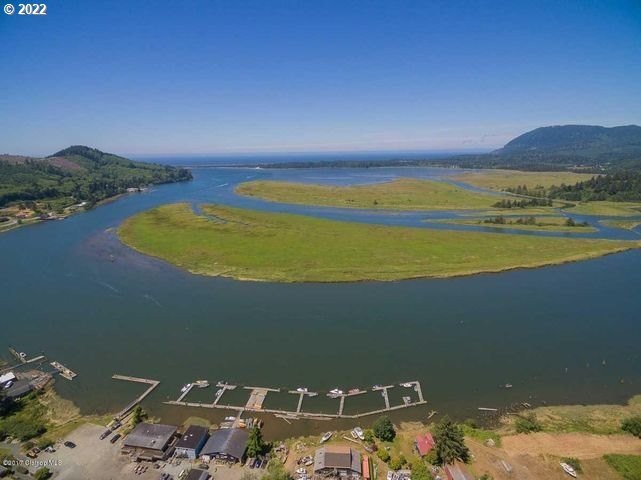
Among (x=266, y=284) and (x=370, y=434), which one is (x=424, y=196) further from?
(x=370, y=434)

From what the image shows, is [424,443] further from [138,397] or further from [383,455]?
[138,397]

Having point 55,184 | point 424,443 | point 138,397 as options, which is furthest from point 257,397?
point 55,184

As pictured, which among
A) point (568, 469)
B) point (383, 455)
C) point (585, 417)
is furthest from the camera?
point (585, 417)

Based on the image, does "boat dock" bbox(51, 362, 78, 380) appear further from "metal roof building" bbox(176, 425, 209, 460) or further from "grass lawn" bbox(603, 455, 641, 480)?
"grass lawn" bbox(603, 455, 641, 480)

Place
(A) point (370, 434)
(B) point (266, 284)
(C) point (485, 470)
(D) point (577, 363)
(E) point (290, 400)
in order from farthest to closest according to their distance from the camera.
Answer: (B) point (266, 284), (D) point (577, 363), (E) point (290, 400), (A) point (370, 434), (C) point (485, 470)

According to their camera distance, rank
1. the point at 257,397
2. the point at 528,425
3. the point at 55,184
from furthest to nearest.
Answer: the point at 55,184 < the point at 257,397 < the point at 528,425

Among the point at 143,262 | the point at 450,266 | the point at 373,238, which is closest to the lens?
the point at 450,266

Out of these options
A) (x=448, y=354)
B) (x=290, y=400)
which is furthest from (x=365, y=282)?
(x=290, y=400)
